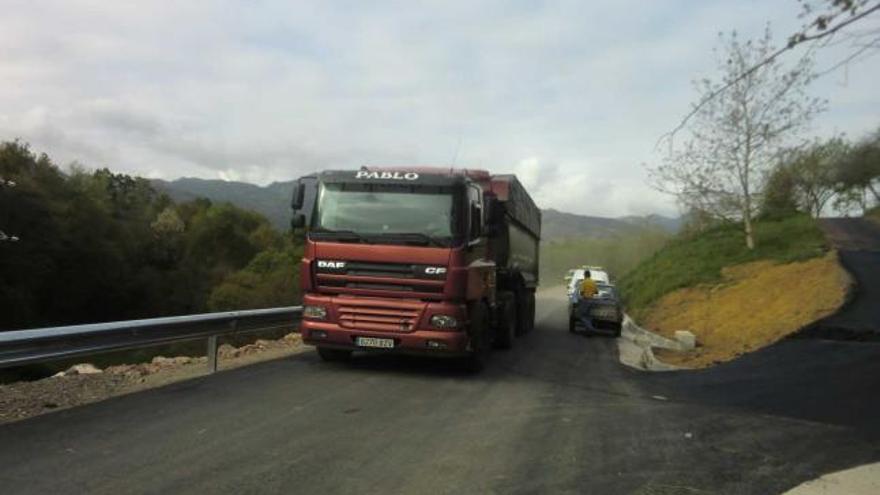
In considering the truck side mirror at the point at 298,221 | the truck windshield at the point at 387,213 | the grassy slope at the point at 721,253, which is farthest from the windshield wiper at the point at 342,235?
the grassy slope at the point at 721,253

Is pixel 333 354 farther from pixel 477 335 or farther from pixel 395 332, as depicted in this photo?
pixel 477 335

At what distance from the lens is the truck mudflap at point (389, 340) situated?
36.7 ft

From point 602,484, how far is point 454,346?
5107mm

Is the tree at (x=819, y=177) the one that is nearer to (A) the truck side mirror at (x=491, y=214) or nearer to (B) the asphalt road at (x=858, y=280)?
(B) the asphalt road at (x=858, y=280)

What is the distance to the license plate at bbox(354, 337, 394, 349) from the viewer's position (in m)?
11.3

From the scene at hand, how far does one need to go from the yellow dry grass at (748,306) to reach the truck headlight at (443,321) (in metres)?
6.69

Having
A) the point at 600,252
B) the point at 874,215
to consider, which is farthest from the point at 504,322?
the point at 600,252

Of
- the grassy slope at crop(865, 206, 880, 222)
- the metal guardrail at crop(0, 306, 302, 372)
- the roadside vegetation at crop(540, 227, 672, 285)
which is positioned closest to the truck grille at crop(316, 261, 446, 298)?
the metal guardrail at crop(0, 306, 302, 372)

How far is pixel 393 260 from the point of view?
11242 millimetres

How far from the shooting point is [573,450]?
7305mm

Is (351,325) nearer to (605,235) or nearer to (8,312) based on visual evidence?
(8,312)

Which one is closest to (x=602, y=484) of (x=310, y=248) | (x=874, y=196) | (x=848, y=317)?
(x=310, y=248)

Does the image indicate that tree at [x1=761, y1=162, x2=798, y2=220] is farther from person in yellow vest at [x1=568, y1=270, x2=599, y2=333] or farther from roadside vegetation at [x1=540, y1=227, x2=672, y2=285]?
roadside vegetation at [x1=540, y1=227, x2=672, y2=285]

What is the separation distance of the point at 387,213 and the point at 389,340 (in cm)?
180
